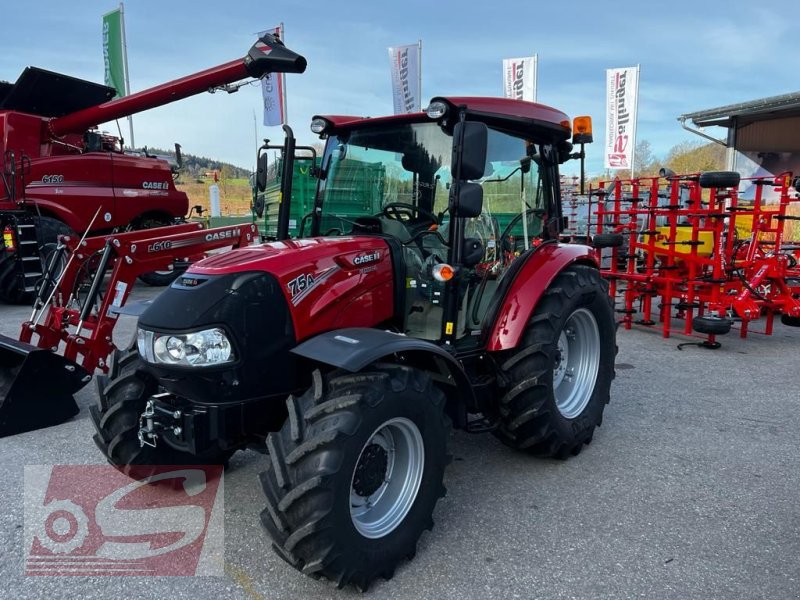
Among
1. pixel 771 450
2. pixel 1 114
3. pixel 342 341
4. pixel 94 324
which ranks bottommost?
pixel 771 450

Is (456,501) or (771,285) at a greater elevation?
(771,285)

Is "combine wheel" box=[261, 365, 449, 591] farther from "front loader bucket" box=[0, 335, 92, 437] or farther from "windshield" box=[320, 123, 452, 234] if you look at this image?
"front loader bucket" box=[0, 335, 92, 437]

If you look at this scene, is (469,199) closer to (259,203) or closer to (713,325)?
(259,203)

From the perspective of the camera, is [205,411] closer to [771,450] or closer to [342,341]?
[342,341]

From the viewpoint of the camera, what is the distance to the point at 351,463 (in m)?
2.32

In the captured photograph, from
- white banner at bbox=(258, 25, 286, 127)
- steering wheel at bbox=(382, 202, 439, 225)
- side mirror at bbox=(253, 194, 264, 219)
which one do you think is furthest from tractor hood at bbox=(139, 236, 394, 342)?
white banner at bbox=(258, 25, 286, 127)

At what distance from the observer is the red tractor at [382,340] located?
2.38 metres

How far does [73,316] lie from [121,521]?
2383 mm

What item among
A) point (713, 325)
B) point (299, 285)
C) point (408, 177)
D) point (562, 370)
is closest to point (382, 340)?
point (299, 285)

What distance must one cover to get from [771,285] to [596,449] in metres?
4.64

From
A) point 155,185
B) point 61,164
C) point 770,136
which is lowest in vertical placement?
point 155,185

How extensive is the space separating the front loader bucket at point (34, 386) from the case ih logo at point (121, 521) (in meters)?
0.66

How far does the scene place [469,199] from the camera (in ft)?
9.53

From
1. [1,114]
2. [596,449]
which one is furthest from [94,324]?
[1,114]
